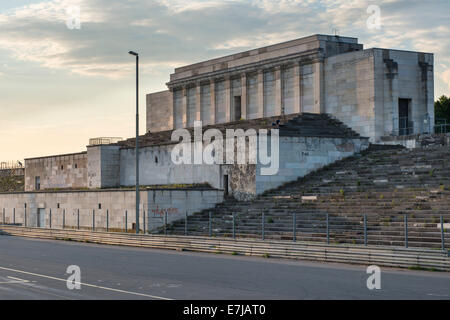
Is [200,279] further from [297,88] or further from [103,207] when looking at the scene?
[297,88]

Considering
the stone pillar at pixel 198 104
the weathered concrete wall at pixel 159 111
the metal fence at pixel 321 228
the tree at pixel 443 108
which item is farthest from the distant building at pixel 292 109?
the tree at pixel 443 108

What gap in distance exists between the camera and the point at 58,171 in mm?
68062

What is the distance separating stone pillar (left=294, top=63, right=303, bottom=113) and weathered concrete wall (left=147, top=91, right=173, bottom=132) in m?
19.3

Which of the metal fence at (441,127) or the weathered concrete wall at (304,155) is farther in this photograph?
the metal fence at (441,127)

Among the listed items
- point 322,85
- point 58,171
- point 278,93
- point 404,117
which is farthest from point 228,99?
point 58,171

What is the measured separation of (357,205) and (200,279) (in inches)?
597

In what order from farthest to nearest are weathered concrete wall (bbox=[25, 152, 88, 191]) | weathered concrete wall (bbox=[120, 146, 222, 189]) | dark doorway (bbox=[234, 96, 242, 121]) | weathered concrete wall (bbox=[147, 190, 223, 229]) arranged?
weathered concrete wall (bbox=[25, 152, 88, 191])
dark doorway (bbox=[234, 96, 242, 121])
weathered concrete wall (bbox=[120, 146, 222, 189])
weathered concrete wall (bbox=[147, 190, 223, 229])

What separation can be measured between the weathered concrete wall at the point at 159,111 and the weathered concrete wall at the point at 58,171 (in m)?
10.6

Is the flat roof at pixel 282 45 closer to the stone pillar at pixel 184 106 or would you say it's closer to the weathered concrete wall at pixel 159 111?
the stone pillar at pixel 184 106

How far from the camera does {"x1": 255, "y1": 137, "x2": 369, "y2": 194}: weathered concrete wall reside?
4362 centimetres

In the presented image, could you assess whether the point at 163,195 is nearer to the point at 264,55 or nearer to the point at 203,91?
the point at 264,55

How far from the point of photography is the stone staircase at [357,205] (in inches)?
1161

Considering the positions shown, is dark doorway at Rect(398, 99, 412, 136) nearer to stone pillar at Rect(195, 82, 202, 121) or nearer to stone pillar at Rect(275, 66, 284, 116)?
stone pillar at Rect(275, 66, 284, 116)

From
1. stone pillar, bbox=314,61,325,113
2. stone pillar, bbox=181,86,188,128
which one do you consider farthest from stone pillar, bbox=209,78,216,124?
stone pillar, bbox=314,61,325,113
